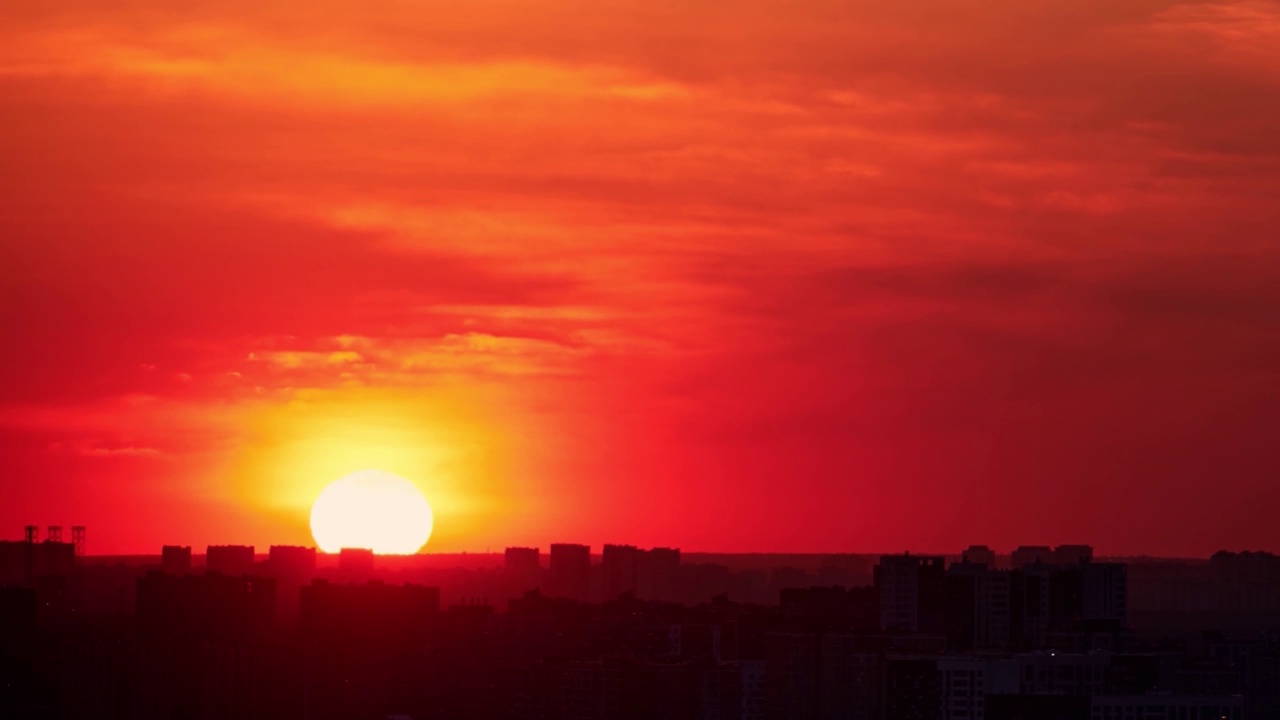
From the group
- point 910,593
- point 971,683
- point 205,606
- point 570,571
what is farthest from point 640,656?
point 570,571

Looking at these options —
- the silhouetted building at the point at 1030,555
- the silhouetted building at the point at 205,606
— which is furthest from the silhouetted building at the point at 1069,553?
the silhouetted building at the point at 205,606

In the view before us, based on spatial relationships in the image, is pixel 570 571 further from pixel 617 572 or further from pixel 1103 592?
pixel 1103 592

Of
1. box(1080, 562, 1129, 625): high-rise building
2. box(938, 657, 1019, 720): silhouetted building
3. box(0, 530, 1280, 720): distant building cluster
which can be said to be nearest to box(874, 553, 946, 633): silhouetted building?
box(0, 530, 1280, 720): distant building cluster

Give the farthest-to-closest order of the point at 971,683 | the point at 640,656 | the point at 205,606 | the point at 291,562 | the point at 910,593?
the point at 291,562, the point at 205,606, the point at 910,593, the point at 640,656, the point at 971,683

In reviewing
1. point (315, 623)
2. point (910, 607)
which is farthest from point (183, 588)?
point (910, 607)

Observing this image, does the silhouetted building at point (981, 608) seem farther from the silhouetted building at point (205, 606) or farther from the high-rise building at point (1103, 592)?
the silhouetted building at point (205, 606)

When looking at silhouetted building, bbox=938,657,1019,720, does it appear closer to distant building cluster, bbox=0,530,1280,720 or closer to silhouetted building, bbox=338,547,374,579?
distant building cluster, bbox=0,530,1280,720
